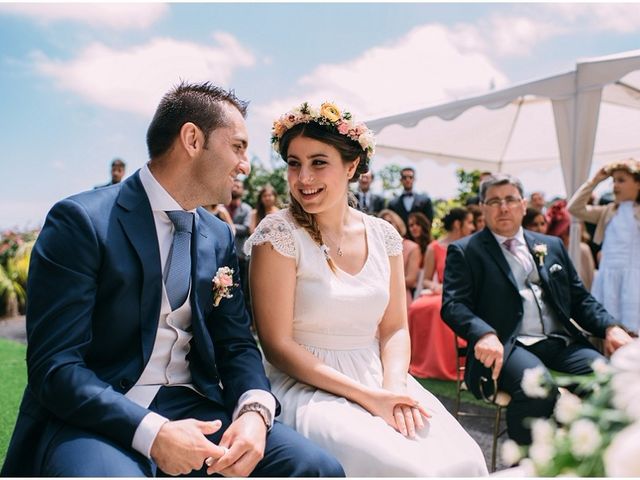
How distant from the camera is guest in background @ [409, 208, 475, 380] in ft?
20.5

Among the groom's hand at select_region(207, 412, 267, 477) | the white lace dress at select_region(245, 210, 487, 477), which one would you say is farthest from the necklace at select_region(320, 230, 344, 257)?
the groom's hand at select_region(207, 412, 267, 477)

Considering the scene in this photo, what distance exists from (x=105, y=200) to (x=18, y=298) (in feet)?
34.9

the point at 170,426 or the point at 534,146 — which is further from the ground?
the point at 534,146

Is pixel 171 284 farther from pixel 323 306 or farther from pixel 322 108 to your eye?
pixel 322 108

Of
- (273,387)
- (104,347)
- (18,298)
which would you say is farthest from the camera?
(18,298)

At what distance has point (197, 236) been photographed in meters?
2.26

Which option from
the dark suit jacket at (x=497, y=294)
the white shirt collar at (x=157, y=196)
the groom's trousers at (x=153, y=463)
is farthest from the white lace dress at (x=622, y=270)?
the white shirt collar at (x=157, y=196)

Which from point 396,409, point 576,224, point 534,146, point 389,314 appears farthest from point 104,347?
point 534,146

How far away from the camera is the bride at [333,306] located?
7.30ft

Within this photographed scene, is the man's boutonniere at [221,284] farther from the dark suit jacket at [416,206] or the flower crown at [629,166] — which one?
the dark suit jacket at [416,206]

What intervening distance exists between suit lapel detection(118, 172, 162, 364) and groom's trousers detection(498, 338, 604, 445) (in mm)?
1980

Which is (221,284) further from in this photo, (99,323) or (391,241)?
(391,241)

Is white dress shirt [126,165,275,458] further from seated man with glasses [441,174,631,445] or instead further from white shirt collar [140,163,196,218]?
seated man with glasses [441,174,631,445]

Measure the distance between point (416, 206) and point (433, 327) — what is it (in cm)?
343
